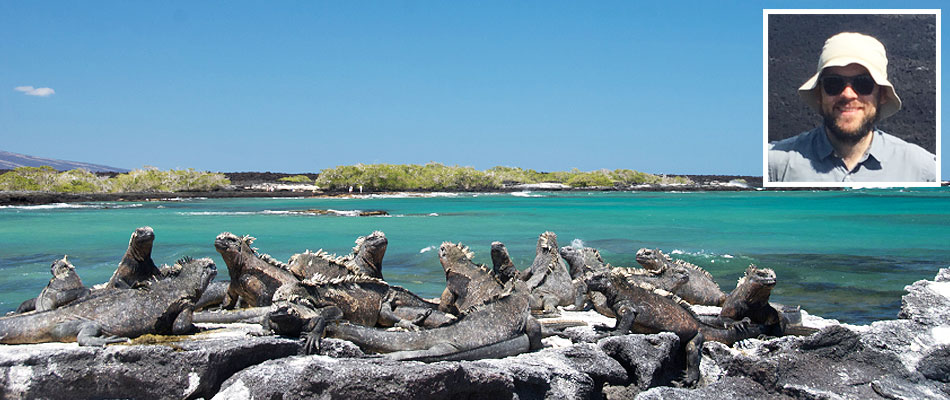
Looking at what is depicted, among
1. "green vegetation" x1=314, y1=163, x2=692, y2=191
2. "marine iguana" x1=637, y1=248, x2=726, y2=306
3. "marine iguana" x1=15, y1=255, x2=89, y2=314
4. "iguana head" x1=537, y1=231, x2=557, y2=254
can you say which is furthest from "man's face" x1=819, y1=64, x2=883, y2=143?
"green vegetation" x1=314, y1=163, x2=692, y2=191

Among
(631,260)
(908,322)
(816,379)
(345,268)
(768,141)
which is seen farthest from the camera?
(631,260)

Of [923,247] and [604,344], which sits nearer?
[604,344]

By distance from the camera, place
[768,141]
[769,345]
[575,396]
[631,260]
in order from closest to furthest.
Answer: [575,396], [769,345], [768,141], [631,260]

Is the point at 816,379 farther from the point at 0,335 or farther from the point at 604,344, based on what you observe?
the point at 0,335

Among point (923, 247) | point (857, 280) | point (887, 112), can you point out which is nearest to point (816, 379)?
point (857, 280)

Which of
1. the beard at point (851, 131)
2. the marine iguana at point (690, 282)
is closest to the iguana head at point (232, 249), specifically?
the marine iguana at point (690, 282)

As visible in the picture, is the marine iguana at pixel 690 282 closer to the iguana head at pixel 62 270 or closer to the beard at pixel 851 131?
the iguana head at pixel 62 270

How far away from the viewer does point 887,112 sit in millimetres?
12977

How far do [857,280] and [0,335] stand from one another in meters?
12.6

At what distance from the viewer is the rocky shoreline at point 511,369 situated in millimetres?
4121

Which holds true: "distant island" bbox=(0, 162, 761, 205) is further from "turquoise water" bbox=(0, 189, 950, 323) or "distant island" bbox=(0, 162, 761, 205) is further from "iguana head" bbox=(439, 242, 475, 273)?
"iguana head" bbox=(439, 242, 475, 273)

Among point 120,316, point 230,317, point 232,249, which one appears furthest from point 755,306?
point 120,316

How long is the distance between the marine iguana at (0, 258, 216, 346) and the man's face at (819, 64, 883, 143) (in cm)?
1077

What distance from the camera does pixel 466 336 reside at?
15.3ft
